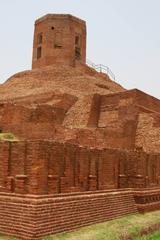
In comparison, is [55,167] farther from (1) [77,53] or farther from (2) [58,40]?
(1) [77,53]

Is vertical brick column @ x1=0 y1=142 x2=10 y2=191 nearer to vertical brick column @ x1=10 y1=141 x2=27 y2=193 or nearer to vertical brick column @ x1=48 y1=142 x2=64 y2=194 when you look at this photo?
vertical brick column @ x1=10 y1=141 x2=27 y2=193

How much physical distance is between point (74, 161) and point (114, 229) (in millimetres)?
1663

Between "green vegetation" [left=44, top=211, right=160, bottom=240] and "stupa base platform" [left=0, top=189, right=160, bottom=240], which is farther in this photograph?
"green vegetation" [left=44, top=211, right=160, bottom=240]

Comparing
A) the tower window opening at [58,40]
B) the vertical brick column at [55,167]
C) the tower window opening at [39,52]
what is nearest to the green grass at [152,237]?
the vertical brick column at [55,167]

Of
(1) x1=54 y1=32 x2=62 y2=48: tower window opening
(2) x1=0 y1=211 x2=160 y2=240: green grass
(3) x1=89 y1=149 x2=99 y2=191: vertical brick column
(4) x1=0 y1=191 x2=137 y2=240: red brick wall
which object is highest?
(1) x1=54 y1=32 x2=62 y2=48: tower window opening

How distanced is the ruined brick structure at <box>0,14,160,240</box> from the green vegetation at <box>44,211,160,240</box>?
180 millimetres

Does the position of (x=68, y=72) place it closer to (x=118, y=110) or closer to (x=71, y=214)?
(x=118, y=110)

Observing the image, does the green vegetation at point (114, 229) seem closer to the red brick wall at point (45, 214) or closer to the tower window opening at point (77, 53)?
the red brick wall at point (45, 214)

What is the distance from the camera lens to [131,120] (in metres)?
17.5

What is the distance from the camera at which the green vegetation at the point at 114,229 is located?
22.8 ft

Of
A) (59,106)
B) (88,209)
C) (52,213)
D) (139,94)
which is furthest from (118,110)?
(52,213)

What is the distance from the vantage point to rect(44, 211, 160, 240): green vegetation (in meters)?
6.95

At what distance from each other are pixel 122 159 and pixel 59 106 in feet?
34.3

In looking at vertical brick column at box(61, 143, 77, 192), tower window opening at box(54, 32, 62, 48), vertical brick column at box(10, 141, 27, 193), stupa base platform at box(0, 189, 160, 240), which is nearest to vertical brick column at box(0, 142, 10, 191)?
vertical brick column at box(10, 141, 27, 193)
